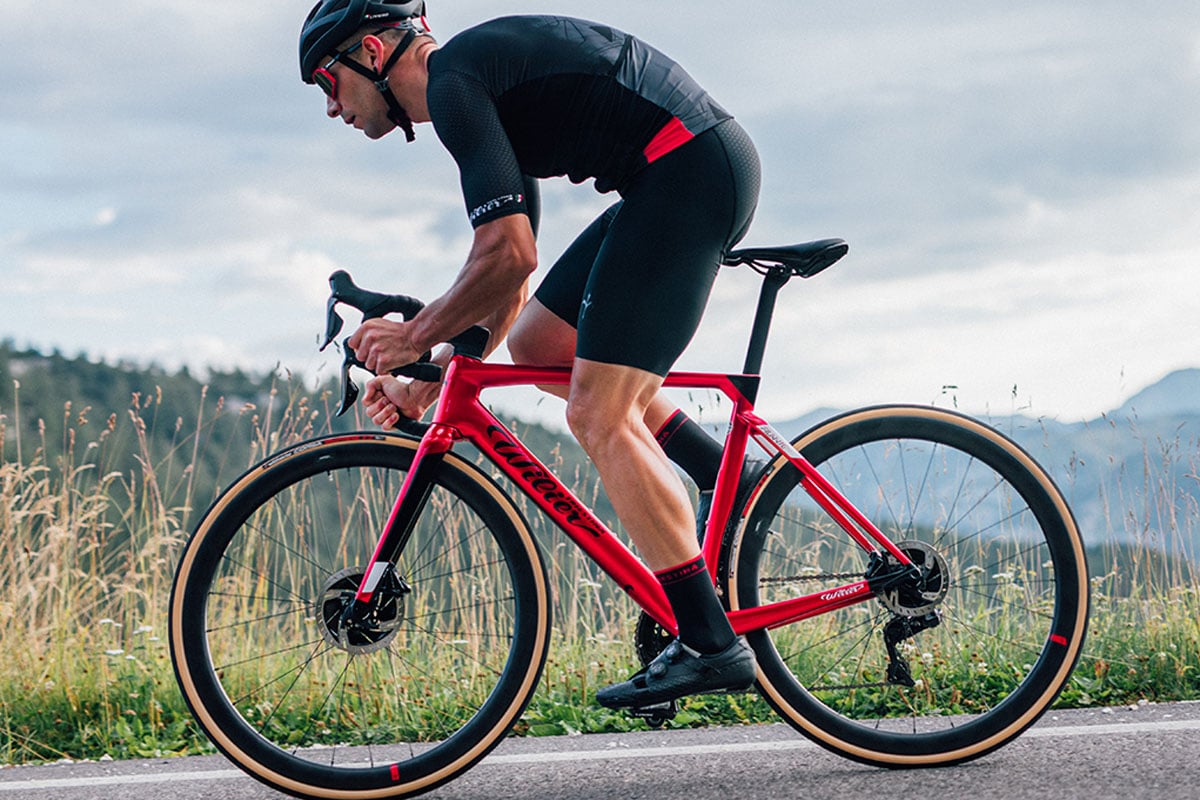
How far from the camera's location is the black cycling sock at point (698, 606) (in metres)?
2.99

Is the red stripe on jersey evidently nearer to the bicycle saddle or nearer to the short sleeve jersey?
the short sleeve jersey

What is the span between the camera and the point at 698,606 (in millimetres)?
2992

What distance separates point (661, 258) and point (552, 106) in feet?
1.55

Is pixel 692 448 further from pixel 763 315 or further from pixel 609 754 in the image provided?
pixel 609 754

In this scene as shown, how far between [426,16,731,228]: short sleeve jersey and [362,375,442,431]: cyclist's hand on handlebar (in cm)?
63

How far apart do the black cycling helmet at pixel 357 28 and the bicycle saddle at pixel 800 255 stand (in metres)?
0.95

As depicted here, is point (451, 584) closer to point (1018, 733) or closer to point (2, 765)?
point (2, 765)

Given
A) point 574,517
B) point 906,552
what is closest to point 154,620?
point 574,517

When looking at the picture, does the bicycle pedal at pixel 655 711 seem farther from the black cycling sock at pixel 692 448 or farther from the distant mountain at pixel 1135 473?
the distant mountain at pixel 1135 473

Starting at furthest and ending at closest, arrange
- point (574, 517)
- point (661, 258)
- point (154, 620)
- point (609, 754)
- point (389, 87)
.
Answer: point (154, 620) → point (609, 754) → point (574, 517) → point (389, 87) → point (661, 258)

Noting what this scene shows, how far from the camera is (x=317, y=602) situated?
299 centimetres

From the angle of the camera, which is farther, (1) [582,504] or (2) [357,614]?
(1) [582,504]

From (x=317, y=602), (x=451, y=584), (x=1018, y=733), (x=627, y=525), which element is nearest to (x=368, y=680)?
(x=451, y=584)

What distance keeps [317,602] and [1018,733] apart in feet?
6.39
